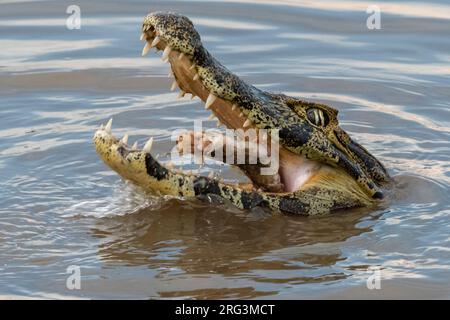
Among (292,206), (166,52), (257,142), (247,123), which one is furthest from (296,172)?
(166,52)

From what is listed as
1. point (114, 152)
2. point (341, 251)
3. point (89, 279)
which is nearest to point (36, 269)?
point (89, 279)

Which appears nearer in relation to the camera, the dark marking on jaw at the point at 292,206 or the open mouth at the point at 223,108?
the open mouth at the point at 223,108

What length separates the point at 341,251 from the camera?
7.10 metres

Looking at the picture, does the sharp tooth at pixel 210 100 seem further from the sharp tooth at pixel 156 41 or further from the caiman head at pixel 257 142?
the sharp tooth at pixel 156 41

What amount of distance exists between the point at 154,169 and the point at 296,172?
1.15m

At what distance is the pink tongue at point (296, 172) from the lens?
24.8 feet

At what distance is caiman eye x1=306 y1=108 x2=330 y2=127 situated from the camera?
7.48 meters

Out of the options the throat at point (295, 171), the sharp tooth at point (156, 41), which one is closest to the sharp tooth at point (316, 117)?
the throat at point (295, 171)

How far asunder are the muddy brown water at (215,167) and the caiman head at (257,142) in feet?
0.63

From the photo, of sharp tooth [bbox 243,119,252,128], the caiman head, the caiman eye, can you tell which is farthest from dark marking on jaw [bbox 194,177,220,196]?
the caiman eye

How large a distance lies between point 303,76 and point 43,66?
271 cm

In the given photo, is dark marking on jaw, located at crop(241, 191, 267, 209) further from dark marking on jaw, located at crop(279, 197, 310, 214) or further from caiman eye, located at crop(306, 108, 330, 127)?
caiman eye, located at crop(306, 108, 330, 127)

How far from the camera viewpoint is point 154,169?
7.01m

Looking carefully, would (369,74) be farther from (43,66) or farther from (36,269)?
(36,269)
